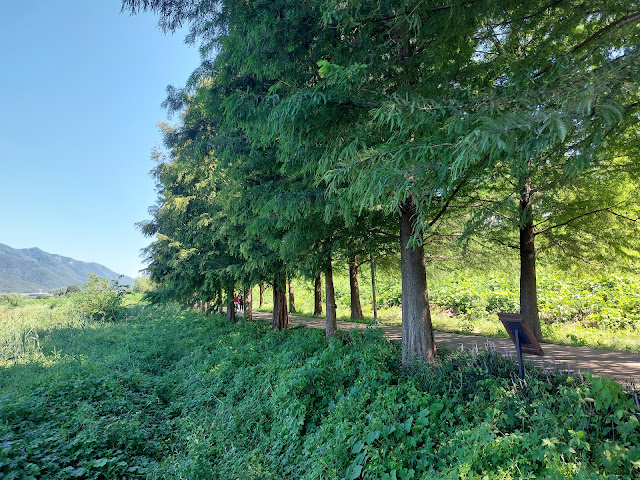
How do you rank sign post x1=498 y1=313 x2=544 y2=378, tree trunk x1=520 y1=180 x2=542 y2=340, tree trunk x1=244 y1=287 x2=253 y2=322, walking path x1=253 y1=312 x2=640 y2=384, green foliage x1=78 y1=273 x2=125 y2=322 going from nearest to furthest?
sign post x1=498 y1=313 x2=544 y2=378, walking path x1=253 y1=312 x2=640 y2=384, tree trunk x1=520 y1=180 x2=542 y2=340, tree trunk x1=244 y1=287 x2=253 y2=322, green foliage x1=78 y1=273 x2=125 y2=322

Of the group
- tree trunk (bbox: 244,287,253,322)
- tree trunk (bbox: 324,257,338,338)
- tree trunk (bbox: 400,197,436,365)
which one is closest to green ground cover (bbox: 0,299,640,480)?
tree trunk (bbox: 400,197,436,365)

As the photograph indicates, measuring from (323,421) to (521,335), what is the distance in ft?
9.46

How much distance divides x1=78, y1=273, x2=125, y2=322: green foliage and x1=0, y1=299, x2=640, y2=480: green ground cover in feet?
51.4

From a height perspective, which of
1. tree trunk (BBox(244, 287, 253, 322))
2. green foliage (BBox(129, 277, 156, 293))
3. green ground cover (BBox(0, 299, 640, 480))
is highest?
green foliage (BBox(129, 277, 156, 293))

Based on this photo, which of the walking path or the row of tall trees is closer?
the row of tall trees

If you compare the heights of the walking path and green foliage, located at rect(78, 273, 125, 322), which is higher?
green foliage, located at rect(78, 273, 125, 322)

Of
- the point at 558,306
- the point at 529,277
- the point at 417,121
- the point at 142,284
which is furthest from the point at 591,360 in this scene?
the point at 142,284

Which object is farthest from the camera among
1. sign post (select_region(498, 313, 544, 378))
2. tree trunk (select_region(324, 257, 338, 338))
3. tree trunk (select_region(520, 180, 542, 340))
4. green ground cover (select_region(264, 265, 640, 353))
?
green ground cover (select_region(264, 265, 640, 353))

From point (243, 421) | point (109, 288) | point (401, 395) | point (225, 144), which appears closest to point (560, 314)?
point (401, 395)

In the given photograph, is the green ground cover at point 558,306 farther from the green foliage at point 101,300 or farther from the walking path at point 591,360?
the green foliage at point 101,300

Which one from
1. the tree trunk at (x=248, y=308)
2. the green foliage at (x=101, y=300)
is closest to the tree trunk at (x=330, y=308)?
the tree trunk at (x=248, y=308)

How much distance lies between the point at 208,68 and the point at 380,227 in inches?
203

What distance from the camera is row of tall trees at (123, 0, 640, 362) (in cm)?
290

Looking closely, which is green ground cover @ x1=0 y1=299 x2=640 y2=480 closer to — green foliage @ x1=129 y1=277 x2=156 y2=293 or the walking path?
the walking path
